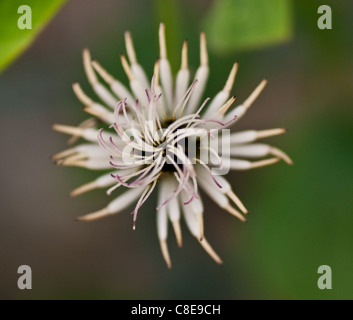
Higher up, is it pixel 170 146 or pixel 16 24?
pixel 16 24

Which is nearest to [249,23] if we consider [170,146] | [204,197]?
[170,146]

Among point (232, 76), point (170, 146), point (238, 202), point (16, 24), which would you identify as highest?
point (16, 24)

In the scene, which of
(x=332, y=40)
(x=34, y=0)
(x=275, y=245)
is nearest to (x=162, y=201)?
(x=34, y=0)

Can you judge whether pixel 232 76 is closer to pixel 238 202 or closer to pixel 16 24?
pixel 238 202

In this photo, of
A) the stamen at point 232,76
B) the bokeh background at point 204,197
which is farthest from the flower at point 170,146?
the bokeh background at point 204,197

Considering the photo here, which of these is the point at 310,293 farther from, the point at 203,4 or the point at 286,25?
the point at 203,4

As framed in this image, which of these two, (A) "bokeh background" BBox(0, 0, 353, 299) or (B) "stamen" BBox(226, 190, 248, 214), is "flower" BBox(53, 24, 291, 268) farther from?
(A) "bokeh background" BBox(0, 0, 353, 299)

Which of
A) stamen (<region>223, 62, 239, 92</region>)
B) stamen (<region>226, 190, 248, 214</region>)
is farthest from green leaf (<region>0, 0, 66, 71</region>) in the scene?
stamen (<region>226, 190, 248, 214</region>)

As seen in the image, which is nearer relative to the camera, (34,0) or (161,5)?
(34,0)
